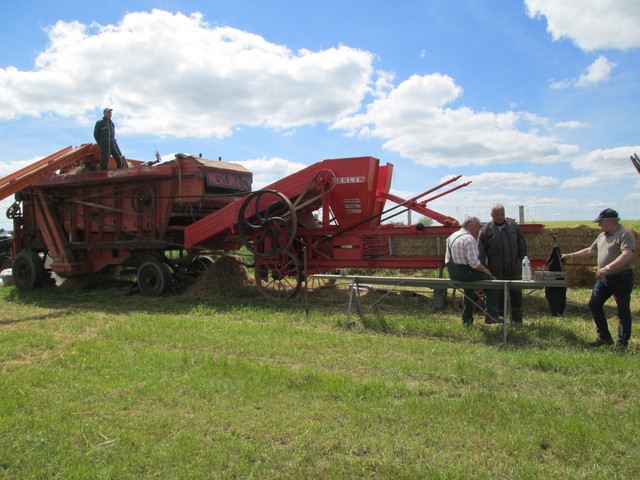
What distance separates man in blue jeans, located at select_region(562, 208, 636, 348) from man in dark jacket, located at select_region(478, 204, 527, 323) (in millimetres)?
A: 1353

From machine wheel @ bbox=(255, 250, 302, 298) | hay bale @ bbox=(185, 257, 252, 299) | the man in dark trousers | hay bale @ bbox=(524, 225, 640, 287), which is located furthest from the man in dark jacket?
the man in dark trousers

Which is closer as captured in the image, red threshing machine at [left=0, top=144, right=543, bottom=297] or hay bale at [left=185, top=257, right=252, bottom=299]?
red threshing machine at [left=0, top=144, right=543, bottom=297]

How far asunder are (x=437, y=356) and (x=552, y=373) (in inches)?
42.4

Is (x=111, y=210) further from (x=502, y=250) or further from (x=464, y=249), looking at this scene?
(x=502, y=250)

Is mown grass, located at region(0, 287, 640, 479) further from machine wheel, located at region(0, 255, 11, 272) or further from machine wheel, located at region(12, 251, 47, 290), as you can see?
machine wheel, located at region(0, 255, 11, 272)

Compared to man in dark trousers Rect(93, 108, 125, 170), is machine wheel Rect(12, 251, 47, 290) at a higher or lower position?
lower

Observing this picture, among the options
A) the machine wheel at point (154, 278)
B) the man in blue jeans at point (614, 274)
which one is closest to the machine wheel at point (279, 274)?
the machine wheel at point (154, 278)

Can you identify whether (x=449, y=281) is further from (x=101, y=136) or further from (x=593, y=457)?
(x=101, y=136)

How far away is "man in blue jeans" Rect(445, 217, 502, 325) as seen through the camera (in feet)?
20.5

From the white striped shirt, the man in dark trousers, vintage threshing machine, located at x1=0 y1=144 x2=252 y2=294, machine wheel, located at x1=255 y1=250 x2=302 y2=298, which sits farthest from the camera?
the man in dark trousers

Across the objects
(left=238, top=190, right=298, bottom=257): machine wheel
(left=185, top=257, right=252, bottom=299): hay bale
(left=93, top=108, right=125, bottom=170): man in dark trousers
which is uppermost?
(left=93, top=108, right=125, bottom=170): man in dark trousers

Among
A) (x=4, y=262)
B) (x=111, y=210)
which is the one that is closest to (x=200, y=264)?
(x=111, y=210)

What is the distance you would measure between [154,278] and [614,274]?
27.9 ft

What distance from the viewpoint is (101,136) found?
1119 cm
